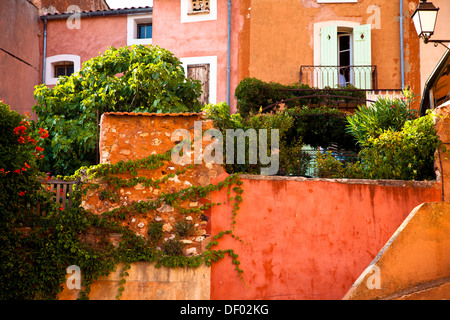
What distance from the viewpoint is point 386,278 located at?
605cm

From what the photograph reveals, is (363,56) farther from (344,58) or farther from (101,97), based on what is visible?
(101,97)

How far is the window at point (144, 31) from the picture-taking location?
16.2 meters

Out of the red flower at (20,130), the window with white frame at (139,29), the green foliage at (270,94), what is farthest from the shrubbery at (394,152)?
the window with white frame at (139,29)

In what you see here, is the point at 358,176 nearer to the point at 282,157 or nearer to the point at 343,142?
the point at 282,157

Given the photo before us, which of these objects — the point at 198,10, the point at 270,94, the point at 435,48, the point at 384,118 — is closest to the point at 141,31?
the point at 198,10

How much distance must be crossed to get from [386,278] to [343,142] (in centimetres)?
691

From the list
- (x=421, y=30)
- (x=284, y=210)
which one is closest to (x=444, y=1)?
(x=421, y=30)


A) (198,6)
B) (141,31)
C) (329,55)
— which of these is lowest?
(329,55)

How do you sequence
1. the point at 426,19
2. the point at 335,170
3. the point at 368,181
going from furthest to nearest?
the point at 335,170
the point at 368,181
the point at 426,19

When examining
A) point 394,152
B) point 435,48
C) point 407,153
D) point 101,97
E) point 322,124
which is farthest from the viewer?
point 435,48

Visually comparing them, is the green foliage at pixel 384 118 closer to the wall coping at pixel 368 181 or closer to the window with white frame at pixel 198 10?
the wall coping at pixel 368 181

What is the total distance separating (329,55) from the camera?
1398 centimetres

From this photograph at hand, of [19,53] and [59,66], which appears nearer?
[19,53]

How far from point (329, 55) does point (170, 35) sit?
15.6 feet
